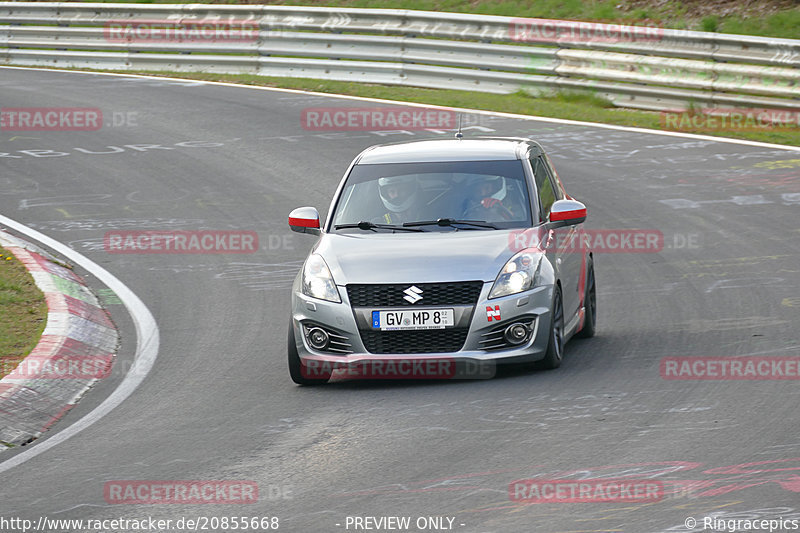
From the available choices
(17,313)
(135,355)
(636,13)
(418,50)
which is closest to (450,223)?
(135,355)

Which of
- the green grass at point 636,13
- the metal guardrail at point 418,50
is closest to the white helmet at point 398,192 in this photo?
the metal guardrail at point 418,50

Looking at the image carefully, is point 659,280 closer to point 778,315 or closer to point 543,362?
point 778,315

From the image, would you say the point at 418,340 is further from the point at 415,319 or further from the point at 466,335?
the point at 466,335

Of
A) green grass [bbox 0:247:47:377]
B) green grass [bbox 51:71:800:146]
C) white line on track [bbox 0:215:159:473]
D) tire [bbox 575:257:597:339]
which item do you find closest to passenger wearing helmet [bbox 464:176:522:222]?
tire [bbox 575:257:597:339]

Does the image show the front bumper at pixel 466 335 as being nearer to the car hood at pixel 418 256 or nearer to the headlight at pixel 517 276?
the headlight at pixel 517 276

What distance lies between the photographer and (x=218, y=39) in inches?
1029

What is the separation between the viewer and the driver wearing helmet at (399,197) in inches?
391

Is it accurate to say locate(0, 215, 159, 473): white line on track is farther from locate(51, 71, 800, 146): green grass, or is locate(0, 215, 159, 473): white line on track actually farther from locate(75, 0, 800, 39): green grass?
locate(75, 0, 800, 39): green grass

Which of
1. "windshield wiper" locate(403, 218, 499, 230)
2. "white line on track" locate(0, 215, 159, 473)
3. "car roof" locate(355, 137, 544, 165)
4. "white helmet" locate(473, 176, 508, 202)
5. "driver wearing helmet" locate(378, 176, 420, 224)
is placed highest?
"car roof" locate(355, 137, 544, 165)

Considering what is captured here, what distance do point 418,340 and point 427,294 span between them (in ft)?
1.04

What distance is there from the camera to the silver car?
8953 millimetres

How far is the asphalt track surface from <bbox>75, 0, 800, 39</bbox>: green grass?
13.3 feet

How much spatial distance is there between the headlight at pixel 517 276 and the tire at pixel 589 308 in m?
1.37

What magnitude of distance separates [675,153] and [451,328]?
9.71m
